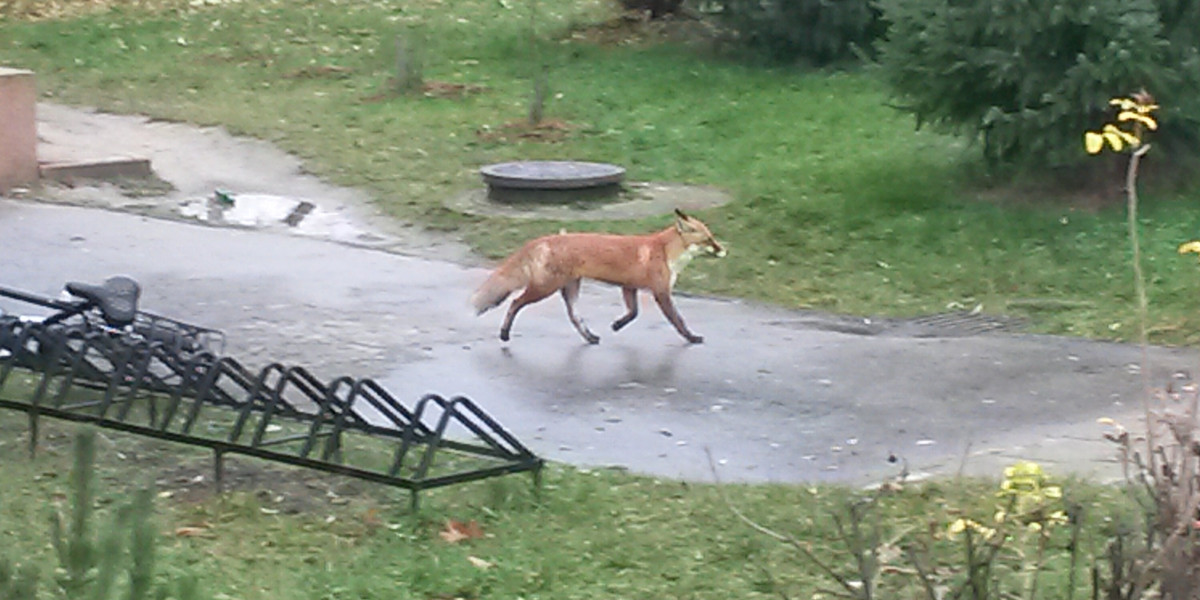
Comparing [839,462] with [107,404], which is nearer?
[107,404]

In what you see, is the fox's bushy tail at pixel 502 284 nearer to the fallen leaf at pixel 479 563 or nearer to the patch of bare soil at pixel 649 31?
the fallen leaf at pixel 479 563

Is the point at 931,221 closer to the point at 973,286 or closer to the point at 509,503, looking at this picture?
the point at 973,286

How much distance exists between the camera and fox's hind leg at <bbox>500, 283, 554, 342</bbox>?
1043cm

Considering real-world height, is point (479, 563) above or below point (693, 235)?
above

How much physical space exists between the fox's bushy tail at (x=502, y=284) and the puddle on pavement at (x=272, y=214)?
3557mm

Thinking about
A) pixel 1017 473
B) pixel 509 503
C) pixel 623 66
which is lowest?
pixel 623 66

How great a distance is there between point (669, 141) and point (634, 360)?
6850mm

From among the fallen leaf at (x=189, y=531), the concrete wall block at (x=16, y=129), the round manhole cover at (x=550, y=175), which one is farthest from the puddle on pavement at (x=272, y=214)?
the fallen leaf at (x=189, y=531)

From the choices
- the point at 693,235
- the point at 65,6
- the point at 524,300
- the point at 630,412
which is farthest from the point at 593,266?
the point at 65,6

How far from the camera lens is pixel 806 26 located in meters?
20.1

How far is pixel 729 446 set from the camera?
8.32 metres

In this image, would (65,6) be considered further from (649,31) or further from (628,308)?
(628,308)

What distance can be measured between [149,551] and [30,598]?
21 centimetres

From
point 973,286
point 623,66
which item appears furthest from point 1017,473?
point 623,66
